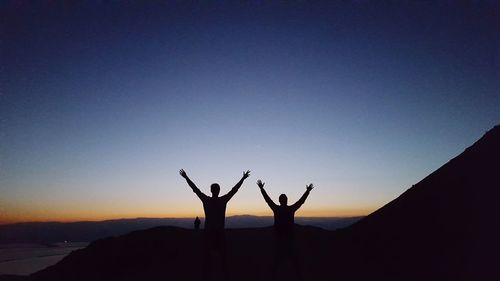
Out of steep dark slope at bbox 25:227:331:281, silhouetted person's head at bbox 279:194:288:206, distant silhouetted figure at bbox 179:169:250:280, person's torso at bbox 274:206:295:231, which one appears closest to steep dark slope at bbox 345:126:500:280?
steep dark slope at bbox 25:227:331:281

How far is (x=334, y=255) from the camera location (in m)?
15.2

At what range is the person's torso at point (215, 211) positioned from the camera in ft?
28.0

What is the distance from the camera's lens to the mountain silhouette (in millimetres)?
11812

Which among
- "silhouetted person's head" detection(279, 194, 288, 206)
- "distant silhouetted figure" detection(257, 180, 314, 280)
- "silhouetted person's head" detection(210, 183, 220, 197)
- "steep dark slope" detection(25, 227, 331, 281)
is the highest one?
"silhouetted person's head" detection(210, 183, 220, 197)

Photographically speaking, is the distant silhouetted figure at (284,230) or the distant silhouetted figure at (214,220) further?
the distant silhouetted figure at (284,230)

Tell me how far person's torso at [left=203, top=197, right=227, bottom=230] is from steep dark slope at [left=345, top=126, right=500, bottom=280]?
6.04m

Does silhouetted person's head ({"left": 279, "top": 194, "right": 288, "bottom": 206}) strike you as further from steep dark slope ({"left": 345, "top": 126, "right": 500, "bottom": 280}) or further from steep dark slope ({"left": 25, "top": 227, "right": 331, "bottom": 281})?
steep dark slope ({"left": 345, "top": 126, "right": 500, "bottom": 280})

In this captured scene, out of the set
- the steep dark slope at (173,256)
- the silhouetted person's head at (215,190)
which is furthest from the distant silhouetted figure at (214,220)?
the steep dark slope at (173,256)

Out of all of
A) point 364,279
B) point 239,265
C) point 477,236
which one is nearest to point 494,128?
point 477,236

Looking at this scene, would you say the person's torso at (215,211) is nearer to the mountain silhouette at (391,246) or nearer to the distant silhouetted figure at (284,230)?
the distant silhouetted figure at (284,230)

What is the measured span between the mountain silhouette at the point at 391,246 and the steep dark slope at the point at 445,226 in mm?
29

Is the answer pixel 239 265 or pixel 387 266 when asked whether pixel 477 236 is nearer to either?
pixel 387 266

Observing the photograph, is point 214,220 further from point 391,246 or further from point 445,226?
point 445,226

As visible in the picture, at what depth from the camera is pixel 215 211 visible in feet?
28.0
